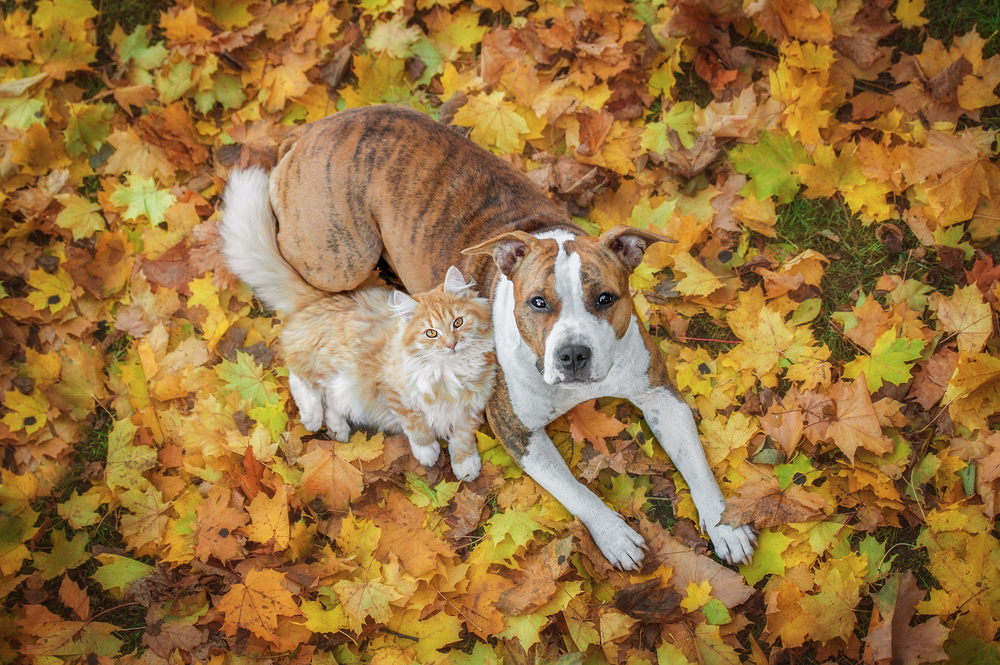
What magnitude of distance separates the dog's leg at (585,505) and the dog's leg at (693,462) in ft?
1.38

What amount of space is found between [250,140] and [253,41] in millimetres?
850

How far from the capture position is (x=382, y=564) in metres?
3.68

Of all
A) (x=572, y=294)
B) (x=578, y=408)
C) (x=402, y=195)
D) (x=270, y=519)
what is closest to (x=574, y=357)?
(x=572, y=294)

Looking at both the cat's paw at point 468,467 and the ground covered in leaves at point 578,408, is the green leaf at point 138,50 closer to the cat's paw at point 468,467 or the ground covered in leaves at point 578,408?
the ground covered in leaves at point 578,408

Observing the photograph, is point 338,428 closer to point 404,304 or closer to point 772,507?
point 404,304

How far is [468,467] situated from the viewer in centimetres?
391

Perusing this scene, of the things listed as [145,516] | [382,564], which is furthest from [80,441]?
[382,564]

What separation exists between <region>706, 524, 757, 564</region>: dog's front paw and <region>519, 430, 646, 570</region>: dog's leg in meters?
0.41

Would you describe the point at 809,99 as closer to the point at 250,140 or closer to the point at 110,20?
the point at 250,140

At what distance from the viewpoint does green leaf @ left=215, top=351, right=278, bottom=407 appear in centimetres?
424

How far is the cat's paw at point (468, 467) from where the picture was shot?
12.8 ft

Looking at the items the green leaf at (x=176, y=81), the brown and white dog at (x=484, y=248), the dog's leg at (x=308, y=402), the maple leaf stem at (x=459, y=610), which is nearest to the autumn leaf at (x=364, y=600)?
the maple leaf stem at (x=459, y=610)

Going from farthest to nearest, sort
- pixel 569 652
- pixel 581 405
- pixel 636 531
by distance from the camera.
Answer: pixel 581 405 < pixel 636 531 < pixel 569 652

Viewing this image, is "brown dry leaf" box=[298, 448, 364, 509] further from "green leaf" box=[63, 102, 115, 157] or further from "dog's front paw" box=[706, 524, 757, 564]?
"green leaf" box=[63, 102, 115, 157]
